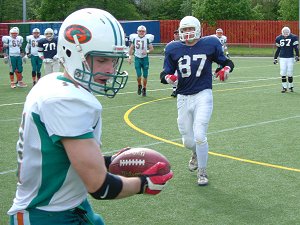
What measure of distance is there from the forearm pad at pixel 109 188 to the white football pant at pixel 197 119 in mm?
3951

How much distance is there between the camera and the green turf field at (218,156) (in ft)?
17.7

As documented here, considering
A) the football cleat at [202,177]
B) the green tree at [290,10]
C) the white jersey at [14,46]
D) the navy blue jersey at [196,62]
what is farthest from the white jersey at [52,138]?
the green tree at [290,10]

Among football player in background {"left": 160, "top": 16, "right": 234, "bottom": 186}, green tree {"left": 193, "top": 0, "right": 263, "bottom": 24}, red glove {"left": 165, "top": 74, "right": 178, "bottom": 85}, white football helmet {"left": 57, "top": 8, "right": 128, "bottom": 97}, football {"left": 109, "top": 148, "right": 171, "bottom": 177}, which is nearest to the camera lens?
white football helmet {"left": 57, "top": 8, "right": 128, "bottom": 97}

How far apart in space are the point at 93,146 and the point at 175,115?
9200 millimetres

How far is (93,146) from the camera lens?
2441 mm

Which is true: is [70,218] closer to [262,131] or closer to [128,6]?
[262,131]

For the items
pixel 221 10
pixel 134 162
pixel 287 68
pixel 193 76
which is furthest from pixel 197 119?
pixel 221 10

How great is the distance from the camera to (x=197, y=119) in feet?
21.3

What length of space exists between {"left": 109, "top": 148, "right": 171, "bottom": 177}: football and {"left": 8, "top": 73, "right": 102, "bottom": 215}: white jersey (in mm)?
280

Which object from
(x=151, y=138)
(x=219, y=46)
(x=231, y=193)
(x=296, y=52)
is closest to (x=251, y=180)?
(x=231, y=193)

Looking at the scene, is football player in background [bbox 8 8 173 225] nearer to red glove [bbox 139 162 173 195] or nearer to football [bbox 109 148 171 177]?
red glove [bbox 139 162 173 195]

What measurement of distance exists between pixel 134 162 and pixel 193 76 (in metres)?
3.95

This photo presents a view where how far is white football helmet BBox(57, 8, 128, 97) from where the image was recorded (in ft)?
8.54

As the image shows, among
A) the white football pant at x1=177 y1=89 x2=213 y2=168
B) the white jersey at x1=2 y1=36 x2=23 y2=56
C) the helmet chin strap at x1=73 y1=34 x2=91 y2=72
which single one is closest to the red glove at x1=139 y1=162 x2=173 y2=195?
the helmet chin strap at x1=73 y1=34 x2=91 y2=72
